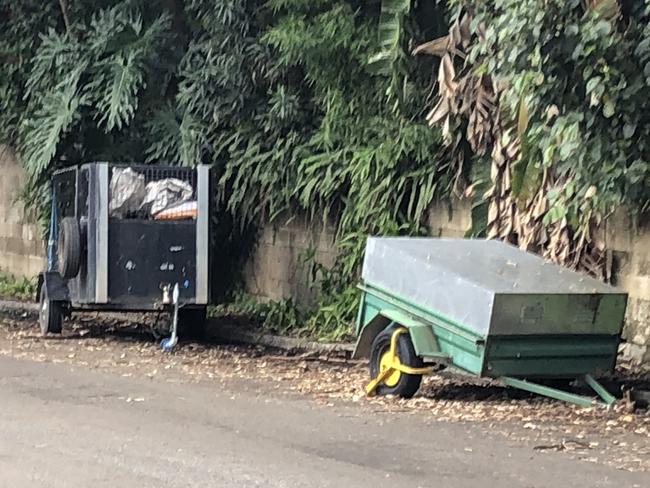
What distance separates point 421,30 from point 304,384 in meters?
4.90

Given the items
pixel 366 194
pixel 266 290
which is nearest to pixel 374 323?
pixel 366 194

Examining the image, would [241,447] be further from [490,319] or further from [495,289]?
[495,289]

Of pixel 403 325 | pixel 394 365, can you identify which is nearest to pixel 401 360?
pixel 394 365

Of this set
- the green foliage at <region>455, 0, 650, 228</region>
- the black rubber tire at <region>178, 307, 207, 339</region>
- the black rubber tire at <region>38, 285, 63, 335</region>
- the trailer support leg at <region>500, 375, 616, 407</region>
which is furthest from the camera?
the black rubber tire at <region>178, 307, 207, 339</region>

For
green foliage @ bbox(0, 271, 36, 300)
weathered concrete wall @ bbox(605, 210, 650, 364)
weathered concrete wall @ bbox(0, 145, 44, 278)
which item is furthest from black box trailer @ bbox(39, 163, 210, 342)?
weathered concrete wall @ bbox(0, 145, 44, 278)

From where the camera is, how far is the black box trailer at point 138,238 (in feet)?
42.9

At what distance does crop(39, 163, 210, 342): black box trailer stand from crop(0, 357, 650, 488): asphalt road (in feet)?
9.97

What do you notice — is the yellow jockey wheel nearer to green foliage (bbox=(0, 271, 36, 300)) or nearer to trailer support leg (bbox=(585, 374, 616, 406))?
trailer support leg (bbox=(585, 374, 616, 406))

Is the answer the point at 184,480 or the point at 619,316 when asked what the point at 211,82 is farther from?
the point at 184,480

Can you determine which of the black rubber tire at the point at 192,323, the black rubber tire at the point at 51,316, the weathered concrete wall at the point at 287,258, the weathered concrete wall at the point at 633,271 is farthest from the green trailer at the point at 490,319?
the black rubber tire at the point at 51,316

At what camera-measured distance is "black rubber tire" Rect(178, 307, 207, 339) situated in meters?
14.1

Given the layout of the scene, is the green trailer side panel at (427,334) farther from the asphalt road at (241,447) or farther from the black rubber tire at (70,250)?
the black rubber tire at (70,250)

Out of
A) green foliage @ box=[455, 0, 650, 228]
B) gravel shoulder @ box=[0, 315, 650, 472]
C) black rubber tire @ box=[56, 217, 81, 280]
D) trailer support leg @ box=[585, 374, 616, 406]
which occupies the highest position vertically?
green foliage @ box=[455, 0, 650, 228]

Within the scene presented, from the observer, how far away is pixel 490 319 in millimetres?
9086
